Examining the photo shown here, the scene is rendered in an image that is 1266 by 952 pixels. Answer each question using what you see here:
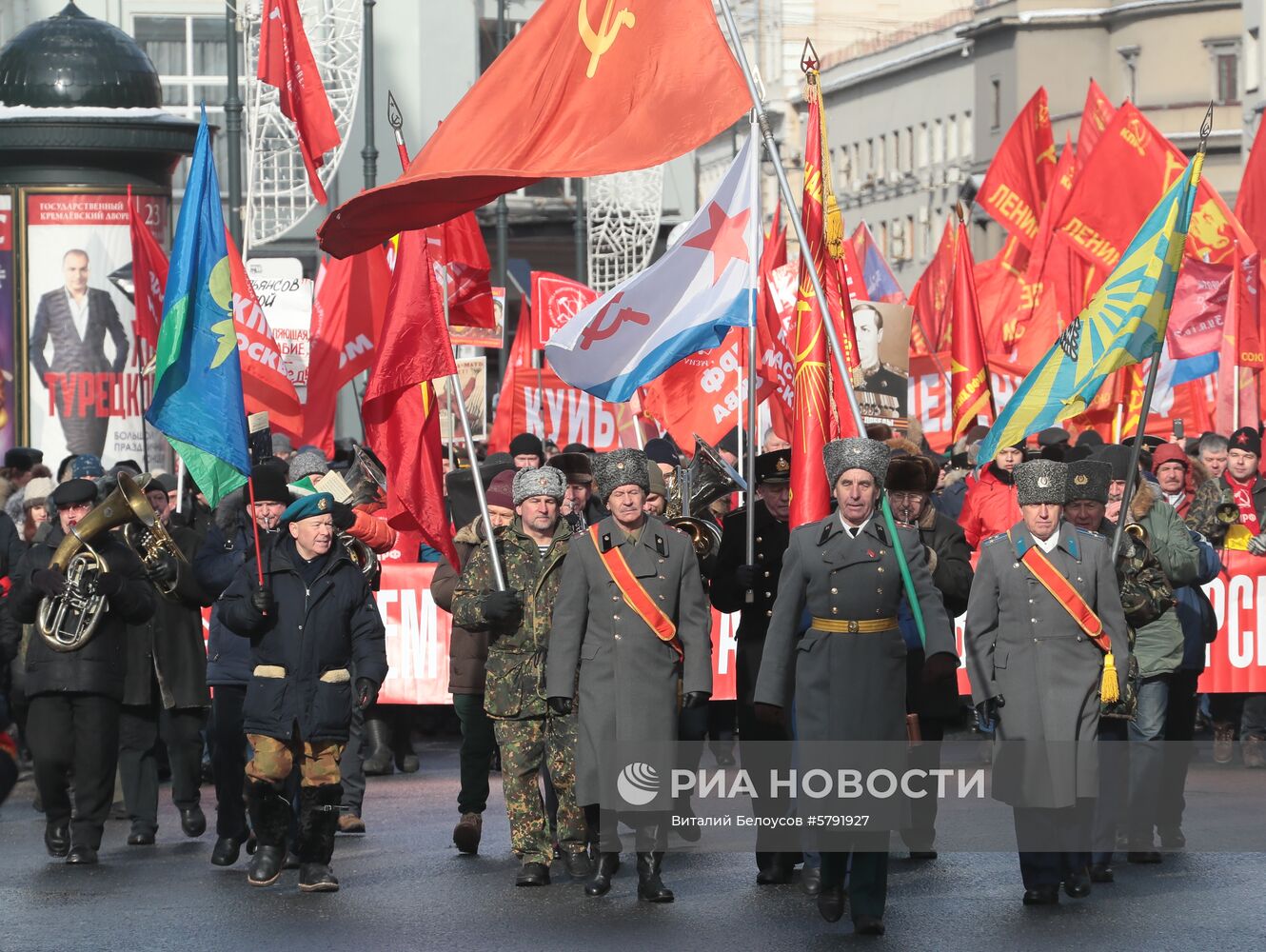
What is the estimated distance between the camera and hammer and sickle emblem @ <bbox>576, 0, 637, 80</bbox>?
1135 cm

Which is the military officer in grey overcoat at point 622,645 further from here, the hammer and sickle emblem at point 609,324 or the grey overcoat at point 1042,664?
the hammer and sickle emblem at point 609,324

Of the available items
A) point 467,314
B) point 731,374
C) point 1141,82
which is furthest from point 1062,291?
point 1141,82

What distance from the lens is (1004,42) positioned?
3430 inches

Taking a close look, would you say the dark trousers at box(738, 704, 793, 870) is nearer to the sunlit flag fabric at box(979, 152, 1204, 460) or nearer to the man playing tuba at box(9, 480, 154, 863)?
the sunlit flag fabric at box(979, 152, 1204, 460)

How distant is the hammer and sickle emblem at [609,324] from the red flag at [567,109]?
6.51ft

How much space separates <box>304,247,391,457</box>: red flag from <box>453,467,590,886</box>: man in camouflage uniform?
8.17m

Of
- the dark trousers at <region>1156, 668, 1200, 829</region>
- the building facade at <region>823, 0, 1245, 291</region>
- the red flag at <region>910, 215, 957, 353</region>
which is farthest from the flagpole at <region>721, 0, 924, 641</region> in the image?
the building facade at <region>823, 0, 1245, 291</region>

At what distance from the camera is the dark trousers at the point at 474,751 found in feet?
40.6

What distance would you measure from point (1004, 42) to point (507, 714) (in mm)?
77969

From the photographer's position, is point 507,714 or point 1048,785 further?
point 507,714

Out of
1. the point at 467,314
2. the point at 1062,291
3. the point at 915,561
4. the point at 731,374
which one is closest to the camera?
the point at 915,561

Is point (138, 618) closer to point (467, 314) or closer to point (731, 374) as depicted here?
point (467, 314)

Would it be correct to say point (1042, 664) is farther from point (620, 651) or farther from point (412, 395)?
point (412, 395)

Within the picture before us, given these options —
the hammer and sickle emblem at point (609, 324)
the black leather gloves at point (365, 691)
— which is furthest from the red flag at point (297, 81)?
the black leather gloves at point (365, 691)
